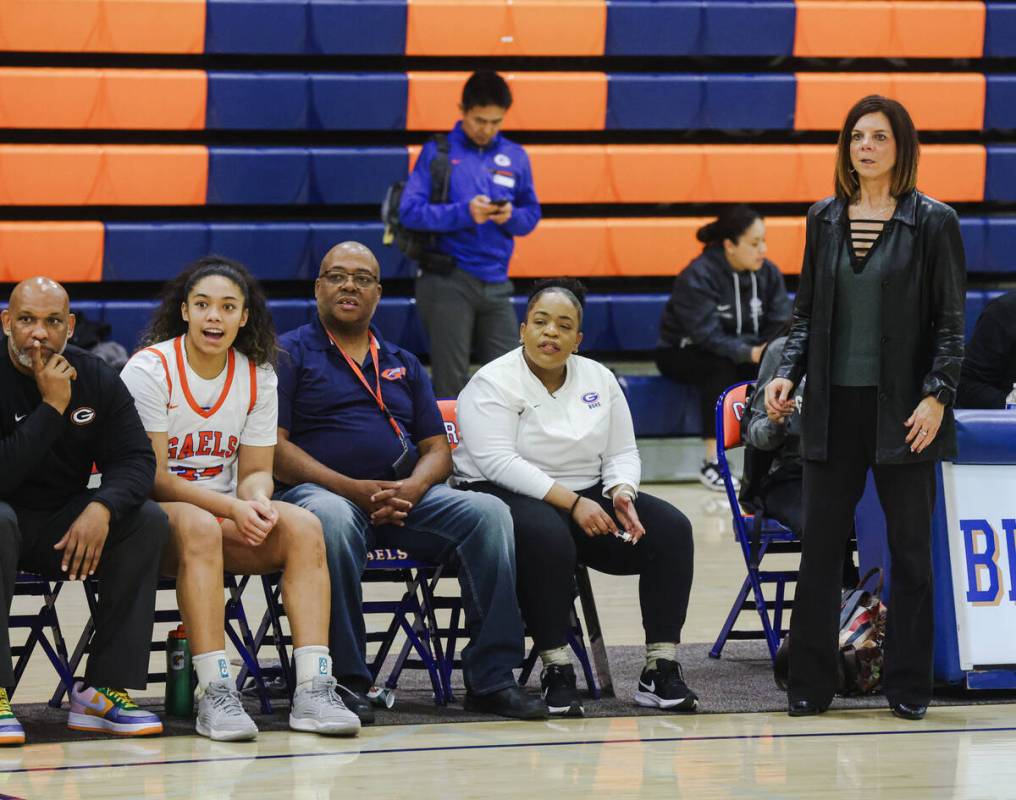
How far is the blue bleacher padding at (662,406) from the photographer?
348 inches

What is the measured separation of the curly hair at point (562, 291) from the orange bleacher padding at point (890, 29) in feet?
16.2

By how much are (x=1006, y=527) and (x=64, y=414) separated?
2.55 meters

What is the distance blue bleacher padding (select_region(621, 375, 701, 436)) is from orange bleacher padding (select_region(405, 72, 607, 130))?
4.77ft

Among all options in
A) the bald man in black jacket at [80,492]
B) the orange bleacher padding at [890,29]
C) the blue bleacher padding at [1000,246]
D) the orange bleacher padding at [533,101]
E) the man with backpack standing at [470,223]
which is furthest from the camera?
the blue bleacher padding at [1000,246]

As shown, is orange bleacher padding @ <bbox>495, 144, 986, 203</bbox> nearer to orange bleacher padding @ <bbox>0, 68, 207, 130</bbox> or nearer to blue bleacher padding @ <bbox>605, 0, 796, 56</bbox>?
blue bleacher padding @ <bbox>605, 0, 796, 56</bbox>

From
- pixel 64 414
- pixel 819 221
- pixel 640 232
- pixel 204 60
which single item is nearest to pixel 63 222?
pixel 204 60

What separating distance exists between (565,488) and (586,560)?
23cm

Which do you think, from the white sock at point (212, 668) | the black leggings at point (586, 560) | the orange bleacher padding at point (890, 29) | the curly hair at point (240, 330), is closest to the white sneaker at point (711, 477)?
the orange bleacher padding at point (890, 29)

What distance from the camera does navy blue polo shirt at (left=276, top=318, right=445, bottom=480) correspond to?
15.2 feet

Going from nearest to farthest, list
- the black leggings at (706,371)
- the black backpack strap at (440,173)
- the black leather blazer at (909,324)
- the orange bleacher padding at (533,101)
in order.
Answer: the black leather blazer at (909,324)
the black backpack strap at (440,173)
the black leggings at (706,371)
the orange bleacher padding at (533,101)


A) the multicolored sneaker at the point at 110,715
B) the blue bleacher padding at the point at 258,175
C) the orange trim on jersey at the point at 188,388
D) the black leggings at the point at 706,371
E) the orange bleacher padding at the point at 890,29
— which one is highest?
the orange bleacher padding at the point at 890,29

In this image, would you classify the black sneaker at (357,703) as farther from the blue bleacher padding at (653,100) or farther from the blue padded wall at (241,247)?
the blue bleacher padding at (653,100)

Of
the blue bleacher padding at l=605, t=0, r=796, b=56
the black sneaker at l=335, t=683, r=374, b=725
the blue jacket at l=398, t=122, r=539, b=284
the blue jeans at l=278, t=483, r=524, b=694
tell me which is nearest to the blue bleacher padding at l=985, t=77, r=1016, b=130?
the blue bleacher padding at l=605, t=0, r=796, b=56

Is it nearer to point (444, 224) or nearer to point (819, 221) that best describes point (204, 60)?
point (444, 224)
